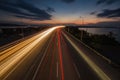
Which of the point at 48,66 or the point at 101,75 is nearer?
the point at 101,75

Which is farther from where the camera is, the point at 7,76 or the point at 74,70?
the point at 74,70

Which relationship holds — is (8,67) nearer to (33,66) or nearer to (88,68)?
(33,66)

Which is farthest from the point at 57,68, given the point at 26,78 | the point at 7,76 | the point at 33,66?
the point at 7,76

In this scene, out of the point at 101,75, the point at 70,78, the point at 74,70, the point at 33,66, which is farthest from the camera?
the point at 33,66

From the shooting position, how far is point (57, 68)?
1880 centimetres

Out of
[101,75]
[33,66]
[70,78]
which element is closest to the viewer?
[70,78]

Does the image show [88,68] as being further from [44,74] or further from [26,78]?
[26,78]

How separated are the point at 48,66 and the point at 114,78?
28.5 ft

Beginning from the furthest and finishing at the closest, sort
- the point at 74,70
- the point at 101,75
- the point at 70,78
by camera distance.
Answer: the point at 74,70 < the point at 101,75 < the point at 70,78

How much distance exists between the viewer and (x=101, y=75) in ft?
54.0

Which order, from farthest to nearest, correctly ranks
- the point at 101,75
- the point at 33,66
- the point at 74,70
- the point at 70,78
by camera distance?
the point at 33,66 < the point at 74,70 < the point at 101,75 < the point at 70,78

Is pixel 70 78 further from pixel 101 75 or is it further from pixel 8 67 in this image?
pixel 8 67

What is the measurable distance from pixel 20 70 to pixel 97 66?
1048 centimetres

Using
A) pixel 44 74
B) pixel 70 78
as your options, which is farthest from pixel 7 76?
pixel 70 78
